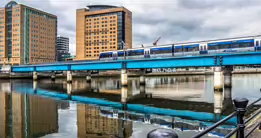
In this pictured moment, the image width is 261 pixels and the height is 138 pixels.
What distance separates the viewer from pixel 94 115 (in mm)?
20297

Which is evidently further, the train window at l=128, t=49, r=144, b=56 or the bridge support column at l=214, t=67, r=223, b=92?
the train window at l=128, t=49, r=144, b=56

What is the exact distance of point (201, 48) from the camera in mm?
44875

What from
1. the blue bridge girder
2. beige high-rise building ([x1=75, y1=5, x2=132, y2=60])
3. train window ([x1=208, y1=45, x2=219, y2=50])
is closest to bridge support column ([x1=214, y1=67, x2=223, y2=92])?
the blue bridge girder

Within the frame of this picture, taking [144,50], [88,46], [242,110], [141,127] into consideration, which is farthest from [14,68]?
[242,110]

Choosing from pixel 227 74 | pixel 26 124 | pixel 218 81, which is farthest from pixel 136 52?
pixel 26 124

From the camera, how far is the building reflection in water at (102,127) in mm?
13836

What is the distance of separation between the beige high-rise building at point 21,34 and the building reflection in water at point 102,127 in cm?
15034

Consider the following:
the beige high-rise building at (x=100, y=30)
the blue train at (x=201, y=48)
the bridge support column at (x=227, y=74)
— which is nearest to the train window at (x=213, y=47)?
the blue train at (x=201, y=48)

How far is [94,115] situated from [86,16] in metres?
163

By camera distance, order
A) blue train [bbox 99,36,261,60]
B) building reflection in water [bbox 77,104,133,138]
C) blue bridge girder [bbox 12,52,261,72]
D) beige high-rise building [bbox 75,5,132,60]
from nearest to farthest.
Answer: building reflection in water [bbox 77,104,133,138] < blue bridge girder [bbox 12,52,261,72] < blue train [bbox 99,36,261,60] < beige high-rise building [bbox 75,5,132,60]

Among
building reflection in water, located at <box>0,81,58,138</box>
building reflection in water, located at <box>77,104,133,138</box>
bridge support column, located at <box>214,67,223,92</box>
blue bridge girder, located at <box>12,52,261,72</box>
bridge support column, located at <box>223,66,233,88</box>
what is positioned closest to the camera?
building reflection in water, located at <box>77,104,133,138</box>

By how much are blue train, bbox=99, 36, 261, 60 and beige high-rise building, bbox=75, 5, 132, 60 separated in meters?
103

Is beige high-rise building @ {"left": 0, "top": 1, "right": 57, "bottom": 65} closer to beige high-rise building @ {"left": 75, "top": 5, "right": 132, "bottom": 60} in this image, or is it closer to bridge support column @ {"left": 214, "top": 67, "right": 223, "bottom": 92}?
beige high-rise building @ {"left": 75, "top": 5, "right": 132, "bottom": 60}

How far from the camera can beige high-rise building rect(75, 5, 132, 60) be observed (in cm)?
16125
